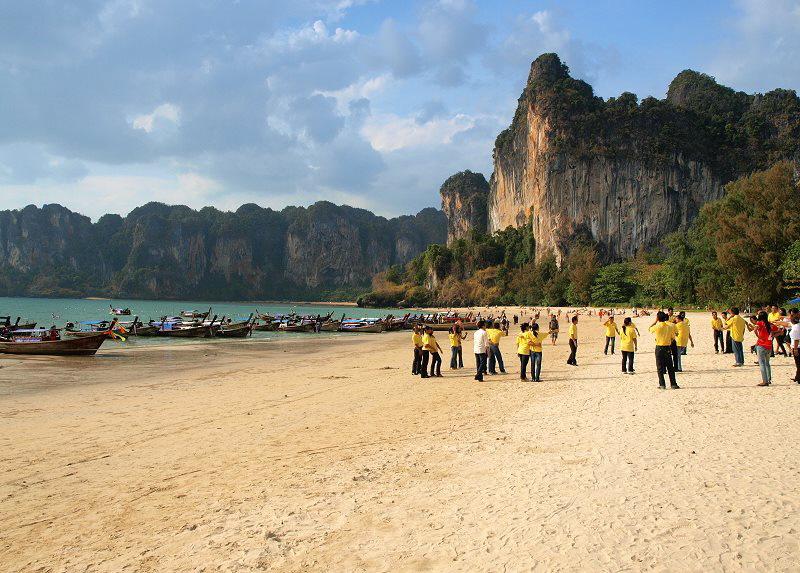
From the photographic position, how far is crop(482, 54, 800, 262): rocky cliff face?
9875 centimetres

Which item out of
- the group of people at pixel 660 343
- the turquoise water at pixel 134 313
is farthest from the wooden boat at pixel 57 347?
the group of people at pixel 660 343

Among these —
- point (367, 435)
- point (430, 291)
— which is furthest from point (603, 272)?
point (367, 435)

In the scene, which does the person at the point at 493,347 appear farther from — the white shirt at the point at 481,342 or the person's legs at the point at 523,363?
the person's legs at the point at 523,363

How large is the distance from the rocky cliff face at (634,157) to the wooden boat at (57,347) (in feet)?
297

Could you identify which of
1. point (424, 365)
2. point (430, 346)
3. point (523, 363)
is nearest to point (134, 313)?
point (424, 365)

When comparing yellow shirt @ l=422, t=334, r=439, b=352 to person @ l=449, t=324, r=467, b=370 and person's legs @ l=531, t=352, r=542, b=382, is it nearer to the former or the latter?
person @ l=449, t=324, r=467, b=370

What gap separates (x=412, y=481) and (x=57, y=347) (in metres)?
23.1

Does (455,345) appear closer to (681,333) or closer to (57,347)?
(681,333)

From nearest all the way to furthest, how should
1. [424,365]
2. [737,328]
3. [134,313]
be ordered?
1. [737,328]
2. [424,365]
3. [134,313]

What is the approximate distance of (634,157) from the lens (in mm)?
99812

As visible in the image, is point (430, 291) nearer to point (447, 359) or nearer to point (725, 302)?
point (725, 302)

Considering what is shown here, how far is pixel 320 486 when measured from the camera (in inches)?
234

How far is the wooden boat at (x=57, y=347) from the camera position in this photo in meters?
23.3

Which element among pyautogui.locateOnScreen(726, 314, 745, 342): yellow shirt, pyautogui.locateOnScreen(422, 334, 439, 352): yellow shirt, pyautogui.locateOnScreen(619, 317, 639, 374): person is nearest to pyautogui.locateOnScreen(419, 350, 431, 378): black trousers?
pyautogui.locateOnScreen(422, 334, 439, 352): yellow shirt
